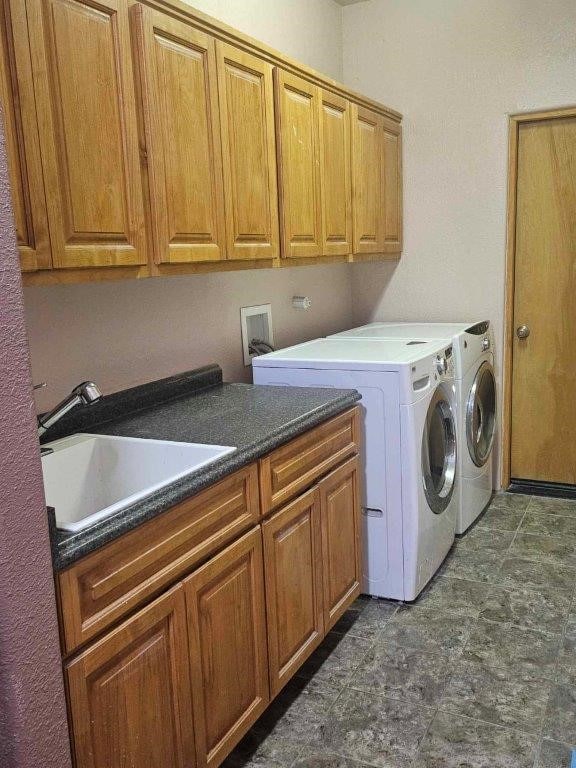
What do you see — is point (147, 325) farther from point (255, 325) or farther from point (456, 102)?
point (456, 102)

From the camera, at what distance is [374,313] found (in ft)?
13.0

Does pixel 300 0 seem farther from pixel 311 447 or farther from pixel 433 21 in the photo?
pixel 311 447

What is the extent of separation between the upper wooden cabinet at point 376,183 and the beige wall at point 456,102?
0.15 meters

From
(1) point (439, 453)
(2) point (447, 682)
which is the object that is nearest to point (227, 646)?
(2) point (447, 682)

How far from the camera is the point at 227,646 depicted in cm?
167

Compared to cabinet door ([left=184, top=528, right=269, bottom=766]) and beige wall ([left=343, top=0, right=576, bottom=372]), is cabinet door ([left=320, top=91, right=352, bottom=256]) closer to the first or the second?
beige wall ([left=343, top=0, right=576, bottom=372])

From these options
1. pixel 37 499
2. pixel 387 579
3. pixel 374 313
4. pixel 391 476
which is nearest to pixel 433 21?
pixel 374 313

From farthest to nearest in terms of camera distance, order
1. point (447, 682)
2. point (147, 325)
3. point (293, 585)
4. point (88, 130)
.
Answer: point (147, 325)
point (447, 682)
point (293, 585)
point (88, 130)

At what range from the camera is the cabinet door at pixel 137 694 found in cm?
124

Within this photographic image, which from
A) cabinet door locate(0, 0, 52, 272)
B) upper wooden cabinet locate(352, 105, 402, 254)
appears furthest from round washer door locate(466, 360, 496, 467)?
cabinet door locate(0, 0, 52, 272)

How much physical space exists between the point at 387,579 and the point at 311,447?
0.84 m

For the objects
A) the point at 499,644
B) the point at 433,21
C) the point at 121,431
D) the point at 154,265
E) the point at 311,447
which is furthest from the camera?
the point at 433,21

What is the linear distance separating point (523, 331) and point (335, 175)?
57.5 inches

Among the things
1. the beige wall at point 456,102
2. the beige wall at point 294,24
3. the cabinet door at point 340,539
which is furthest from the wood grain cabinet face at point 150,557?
the beige wall at point 456,102
